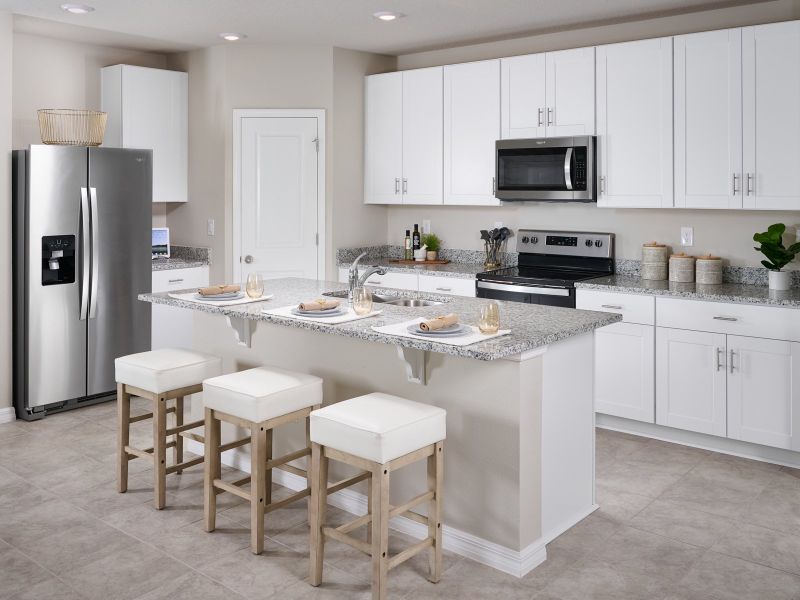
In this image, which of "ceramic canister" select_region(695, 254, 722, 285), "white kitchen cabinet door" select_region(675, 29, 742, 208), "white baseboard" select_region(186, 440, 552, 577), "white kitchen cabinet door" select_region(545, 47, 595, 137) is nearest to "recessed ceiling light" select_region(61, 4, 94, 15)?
"white kitchen cabinet door" select_region(545, 47, 595, 137)

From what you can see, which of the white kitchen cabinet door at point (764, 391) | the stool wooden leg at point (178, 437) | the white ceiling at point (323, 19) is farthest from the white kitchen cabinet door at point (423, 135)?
the stool wooden leg at point (178, 437)

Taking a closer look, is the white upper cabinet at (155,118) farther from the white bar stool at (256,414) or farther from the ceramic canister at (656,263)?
the ceramic canister at (656,263)

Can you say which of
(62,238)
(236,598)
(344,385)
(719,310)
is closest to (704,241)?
(719,310)

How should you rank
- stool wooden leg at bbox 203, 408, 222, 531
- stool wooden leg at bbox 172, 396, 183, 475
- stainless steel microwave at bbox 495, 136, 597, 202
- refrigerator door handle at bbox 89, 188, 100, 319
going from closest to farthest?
1. stool wooden leg at bbox 203, 408, 222, 531
2. stool wooden leg at bbox 172, 396, 183, 475
3. stainless steel microwave at bbox 495, 136, 597, 202
4. refrigerator door handle at bbox 89, 188, 100, 319

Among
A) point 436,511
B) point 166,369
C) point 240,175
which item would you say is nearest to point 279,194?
point 240,175

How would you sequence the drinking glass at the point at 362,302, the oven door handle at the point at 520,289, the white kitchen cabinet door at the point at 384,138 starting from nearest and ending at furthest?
the drinking glass at the point at 362,302 → the oven door handle at the point at 520,289 → the white kitchen cabinet door at the point at 384,138

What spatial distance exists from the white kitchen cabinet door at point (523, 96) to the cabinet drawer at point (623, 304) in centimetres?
114

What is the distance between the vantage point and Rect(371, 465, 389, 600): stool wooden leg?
2580 millimetres

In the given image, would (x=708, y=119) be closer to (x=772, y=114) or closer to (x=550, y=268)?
(x=772, y=114)

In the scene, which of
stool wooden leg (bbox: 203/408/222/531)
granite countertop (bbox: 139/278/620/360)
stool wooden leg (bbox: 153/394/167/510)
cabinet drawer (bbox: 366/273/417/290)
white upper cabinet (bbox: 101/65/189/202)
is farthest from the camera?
white upper cabinet (bbox: 101/65/189/202)

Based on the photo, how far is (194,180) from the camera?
595 cm

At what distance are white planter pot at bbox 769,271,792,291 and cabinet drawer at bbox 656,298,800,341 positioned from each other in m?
0.35

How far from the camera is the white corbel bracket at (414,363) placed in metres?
3.08

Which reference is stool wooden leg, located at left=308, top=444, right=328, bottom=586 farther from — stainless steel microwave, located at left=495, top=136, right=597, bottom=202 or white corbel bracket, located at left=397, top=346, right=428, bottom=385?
stainless steel microwave, located at left=495, top=136, right=597, bottom=202
